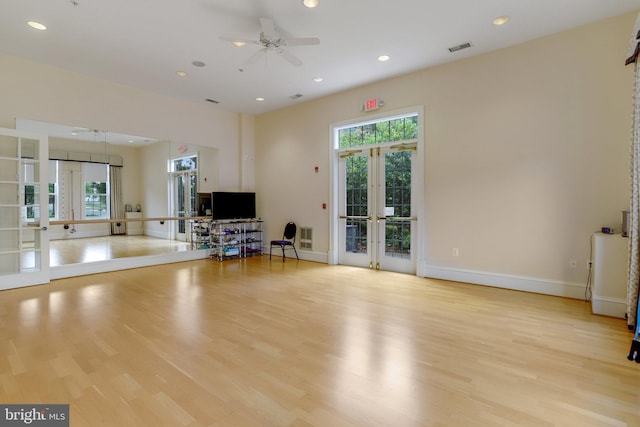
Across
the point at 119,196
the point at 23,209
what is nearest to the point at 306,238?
the point at 119,196

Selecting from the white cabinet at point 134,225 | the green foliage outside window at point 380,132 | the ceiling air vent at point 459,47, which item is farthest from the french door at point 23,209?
the ceiling air vent at point 459,47

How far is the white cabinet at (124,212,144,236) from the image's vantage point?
6.16 meters

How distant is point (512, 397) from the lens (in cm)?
203

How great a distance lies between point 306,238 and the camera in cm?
710

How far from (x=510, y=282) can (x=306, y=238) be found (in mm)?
4086

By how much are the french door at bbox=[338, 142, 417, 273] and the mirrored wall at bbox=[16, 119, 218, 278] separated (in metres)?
3.38

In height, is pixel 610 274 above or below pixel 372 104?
below

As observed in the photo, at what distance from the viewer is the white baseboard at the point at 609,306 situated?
344cm

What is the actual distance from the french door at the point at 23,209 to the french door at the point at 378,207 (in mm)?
5155

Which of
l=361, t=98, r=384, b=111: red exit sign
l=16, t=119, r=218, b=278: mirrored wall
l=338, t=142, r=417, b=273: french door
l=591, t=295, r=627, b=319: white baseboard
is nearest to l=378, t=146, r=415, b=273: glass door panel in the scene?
l=338, t=142, r=417, b=273: french door

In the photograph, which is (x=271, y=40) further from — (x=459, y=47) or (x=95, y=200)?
→ (x=95, y=200)

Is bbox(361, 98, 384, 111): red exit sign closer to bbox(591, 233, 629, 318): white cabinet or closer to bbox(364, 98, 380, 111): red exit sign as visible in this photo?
bbox(364, 98, 380, 111): red exit sign

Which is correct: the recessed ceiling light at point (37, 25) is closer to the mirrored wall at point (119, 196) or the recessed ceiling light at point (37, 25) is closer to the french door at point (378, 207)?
the mirrored wall at point (119, 196)

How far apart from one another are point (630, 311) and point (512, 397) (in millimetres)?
2235
